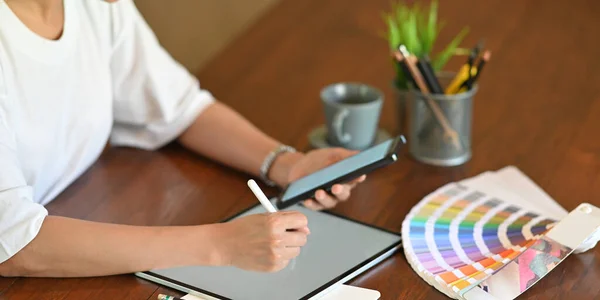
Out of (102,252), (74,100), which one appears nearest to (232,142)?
(74,100)

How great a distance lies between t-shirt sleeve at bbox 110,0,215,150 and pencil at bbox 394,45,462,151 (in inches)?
13.3

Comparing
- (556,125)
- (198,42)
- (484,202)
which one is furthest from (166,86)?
(198,42)

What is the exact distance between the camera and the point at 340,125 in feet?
4.15

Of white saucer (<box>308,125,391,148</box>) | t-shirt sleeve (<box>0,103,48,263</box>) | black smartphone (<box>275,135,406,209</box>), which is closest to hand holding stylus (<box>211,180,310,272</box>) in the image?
black smartphone (<box>275,135,406,209</box>)

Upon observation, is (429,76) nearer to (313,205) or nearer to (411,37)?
(411,37)

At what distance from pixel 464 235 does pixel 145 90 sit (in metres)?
0.57

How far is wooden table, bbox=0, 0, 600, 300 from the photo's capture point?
988mm

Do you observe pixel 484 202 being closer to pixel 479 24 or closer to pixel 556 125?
pixel 556 125

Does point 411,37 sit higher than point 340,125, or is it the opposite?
point 411,37

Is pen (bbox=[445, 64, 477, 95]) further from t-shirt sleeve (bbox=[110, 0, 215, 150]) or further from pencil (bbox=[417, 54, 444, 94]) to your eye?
t-shirt sleeve (bbox=[110, 0, 215, 150])

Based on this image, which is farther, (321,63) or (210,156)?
(321,63)

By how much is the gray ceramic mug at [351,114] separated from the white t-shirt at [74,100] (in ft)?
0.70

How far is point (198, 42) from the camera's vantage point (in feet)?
9.78

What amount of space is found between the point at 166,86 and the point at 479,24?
2.48 feet
